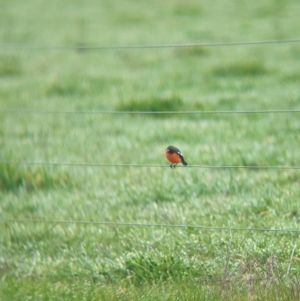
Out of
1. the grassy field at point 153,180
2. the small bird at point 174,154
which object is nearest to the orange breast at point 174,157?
the small bird at point 174,154

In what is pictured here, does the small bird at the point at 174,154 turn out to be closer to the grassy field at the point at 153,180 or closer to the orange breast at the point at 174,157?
the orange breast at the point at 174,157

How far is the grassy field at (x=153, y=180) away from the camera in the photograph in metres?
5.02

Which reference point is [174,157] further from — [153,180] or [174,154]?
[153,180]

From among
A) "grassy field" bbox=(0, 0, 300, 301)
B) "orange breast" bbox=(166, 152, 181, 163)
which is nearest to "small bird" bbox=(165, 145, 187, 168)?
"orange breast" bbox=(166, 152, 181, 163)

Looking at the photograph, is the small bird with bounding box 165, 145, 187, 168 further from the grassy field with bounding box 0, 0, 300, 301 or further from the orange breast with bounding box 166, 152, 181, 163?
the grassy field with bounding box 0, 0, 300, 301

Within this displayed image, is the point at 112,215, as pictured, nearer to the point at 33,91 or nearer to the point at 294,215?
the point at 294,215

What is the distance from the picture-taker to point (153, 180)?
22.4 ft

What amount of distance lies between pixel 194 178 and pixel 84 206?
3.58ft

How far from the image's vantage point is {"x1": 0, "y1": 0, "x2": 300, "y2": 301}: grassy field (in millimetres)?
5020

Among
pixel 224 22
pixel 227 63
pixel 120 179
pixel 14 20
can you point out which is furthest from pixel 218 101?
pixel 14 20

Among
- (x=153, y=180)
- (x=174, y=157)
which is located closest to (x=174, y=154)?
(x=174, y=157)

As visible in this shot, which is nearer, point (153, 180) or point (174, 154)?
point (174, 154)

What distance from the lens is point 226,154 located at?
7.32 meters

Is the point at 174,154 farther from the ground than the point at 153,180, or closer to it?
farther from the ground
